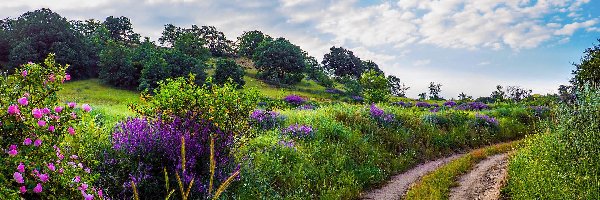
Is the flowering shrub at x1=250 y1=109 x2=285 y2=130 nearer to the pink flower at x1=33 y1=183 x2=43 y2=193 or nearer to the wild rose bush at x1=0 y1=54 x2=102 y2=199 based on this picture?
the wild rose bush at x1=0 y1=54 x2=102 y2=199

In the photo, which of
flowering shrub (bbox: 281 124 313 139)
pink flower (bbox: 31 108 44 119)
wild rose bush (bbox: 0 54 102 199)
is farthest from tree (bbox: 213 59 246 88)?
pink flower (bbox: 31 108 44 119)

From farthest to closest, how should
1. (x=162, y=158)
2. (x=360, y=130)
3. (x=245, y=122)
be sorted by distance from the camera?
(x=360, y=130) < (x=245, y=122) < (x=162, y=158)

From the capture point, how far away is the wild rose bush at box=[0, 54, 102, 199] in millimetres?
4379

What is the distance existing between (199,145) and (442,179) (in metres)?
7.96

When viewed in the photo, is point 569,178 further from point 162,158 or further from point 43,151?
point 43,151

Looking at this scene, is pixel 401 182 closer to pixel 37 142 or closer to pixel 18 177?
pixel 37 142

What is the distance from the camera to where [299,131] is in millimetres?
15773

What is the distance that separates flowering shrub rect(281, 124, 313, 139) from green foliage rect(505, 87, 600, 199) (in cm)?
670

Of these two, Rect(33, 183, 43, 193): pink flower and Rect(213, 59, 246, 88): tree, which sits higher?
Rect(213, 59, 246, 88): tree

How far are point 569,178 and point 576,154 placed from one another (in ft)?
4.71

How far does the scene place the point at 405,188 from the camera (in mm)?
12969

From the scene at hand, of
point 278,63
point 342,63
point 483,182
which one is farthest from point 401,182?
point 342,63

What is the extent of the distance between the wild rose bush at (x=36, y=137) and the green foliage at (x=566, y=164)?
8045 millimetres

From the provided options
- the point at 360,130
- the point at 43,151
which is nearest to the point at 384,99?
the point at 360,130
